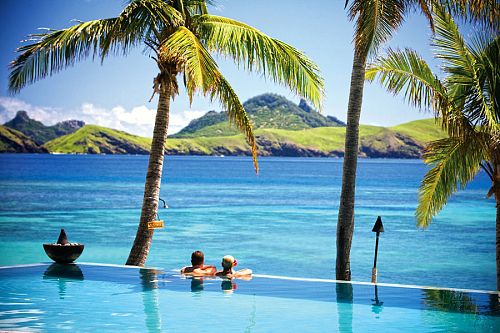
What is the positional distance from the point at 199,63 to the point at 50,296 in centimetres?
406

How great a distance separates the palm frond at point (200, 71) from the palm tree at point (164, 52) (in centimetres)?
2

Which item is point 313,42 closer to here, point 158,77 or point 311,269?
point 311,269

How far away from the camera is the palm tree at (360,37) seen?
1229cm

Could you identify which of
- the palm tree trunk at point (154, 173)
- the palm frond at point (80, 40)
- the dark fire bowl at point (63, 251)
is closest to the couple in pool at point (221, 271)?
the dark fire bowl at point (63, 251)

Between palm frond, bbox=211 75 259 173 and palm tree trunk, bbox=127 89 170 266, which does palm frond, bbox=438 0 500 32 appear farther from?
palm tree trunk, bbox=127 89 170 266

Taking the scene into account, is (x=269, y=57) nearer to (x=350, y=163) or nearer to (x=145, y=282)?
(x=350, y=163)

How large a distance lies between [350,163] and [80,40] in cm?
493

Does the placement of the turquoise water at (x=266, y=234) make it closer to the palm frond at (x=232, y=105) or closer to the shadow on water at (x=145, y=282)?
the palm frond at (x=232, y=105)

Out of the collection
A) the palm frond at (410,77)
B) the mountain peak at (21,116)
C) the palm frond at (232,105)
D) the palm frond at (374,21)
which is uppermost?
the mountain peak at (21,116)

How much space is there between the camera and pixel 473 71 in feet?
45.2

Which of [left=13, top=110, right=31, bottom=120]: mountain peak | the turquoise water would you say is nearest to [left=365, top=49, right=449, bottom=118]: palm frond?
the turquoise water

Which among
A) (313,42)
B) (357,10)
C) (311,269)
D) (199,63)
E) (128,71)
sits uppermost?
(313,42)

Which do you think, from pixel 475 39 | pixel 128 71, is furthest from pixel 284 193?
pixel 128 71

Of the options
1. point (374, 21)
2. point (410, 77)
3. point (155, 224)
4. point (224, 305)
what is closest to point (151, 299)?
point (224, 305)
